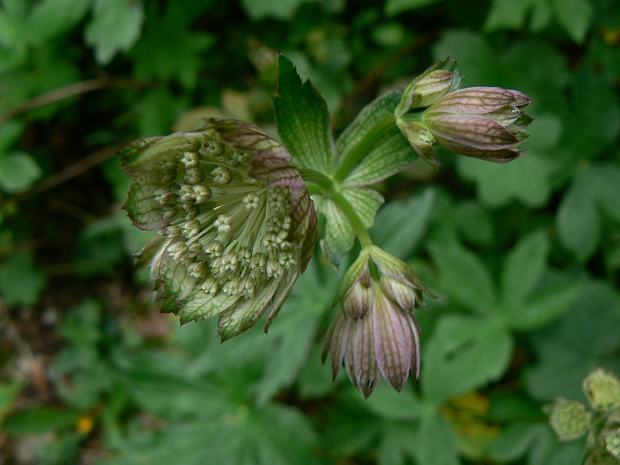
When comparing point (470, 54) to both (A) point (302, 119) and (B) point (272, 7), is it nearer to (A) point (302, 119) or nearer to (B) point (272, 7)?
(B) point (272, 7)

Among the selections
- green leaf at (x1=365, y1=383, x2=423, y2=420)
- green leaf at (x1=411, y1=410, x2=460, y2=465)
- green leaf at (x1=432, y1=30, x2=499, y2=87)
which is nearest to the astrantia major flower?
green leaf at (x1=365, y1=383, x2=423, y2=420)

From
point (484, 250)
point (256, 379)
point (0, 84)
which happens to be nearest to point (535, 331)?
point (484, 250)

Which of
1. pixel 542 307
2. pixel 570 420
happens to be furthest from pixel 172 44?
pixel 570 420

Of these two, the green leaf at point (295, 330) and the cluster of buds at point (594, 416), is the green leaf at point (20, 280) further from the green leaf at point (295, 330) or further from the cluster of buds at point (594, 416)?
the cluster of buds at point (594, 416)

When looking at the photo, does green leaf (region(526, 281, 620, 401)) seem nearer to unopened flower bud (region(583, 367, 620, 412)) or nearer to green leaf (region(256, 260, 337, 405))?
unopened flower bud (region(583, 367, 620, 412))

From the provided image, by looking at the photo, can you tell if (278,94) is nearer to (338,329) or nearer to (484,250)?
(338,329)
